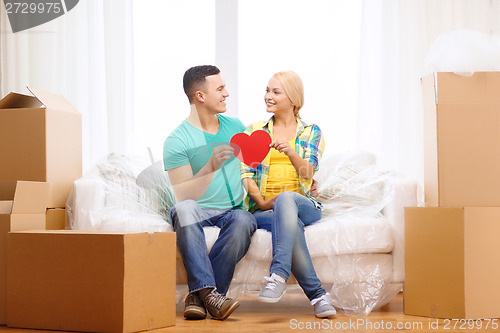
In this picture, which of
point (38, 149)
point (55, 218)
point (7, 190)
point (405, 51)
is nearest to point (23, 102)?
point (38, 149)

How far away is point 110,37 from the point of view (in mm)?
3236

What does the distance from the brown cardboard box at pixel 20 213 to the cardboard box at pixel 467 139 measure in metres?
1.39

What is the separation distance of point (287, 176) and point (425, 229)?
56cm

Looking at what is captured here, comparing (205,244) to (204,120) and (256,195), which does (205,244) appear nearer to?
(256,195)

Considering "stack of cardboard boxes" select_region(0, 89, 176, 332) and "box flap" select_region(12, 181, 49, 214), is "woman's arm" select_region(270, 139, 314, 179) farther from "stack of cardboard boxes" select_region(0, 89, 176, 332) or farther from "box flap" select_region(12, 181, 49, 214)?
"box flap" select_region(12, 181, 49, 214)

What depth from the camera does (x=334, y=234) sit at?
2137 mm

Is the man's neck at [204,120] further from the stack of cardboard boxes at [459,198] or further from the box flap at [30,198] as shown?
the stack of cardboard boxes at [459,198]

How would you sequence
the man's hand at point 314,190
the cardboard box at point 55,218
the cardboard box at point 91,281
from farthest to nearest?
the man's hand at point 314,190
the cardboard box at point 55,218
the cardboard box at point 91,281

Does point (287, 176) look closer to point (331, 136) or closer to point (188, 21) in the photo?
point (331, 136)

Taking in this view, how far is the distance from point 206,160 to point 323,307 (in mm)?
683

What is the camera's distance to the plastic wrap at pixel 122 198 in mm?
2158

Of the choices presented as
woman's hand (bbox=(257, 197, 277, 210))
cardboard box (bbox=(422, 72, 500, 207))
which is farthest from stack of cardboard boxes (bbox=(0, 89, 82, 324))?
cardboard box (bbox=(422, 72, 500, 207))

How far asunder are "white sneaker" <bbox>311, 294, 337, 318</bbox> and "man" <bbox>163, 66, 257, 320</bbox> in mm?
283

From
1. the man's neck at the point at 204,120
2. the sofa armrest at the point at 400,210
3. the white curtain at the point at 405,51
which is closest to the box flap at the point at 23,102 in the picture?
the man's neck at the point at 204,120
